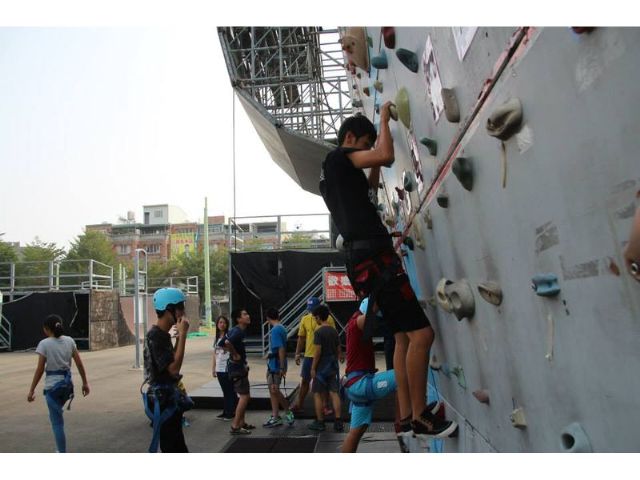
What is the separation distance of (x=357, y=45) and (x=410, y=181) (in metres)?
0.70

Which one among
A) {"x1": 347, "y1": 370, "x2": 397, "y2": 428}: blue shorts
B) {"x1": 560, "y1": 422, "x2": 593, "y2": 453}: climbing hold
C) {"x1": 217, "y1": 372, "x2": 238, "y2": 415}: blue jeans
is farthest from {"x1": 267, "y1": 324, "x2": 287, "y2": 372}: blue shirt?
{"x1": 560, "y1": 422, "x2": 593, "y2": 453}: climbing hold

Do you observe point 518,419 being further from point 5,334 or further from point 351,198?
point 5,334

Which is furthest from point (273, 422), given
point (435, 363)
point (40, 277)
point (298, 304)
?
point (40, 277)


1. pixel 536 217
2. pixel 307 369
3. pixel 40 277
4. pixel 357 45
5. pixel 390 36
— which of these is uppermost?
A: pixel 357 45

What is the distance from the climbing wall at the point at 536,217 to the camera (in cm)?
70

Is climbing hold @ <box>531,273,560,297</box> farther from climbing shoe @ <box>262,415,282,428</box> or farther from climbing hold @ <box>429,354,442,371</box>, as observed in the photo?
climbing shoe @ <box>262,415,282,428</box>

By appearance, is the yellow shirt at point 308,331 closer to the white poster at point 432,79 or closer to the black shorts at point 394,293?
the black shorts at point 394,293

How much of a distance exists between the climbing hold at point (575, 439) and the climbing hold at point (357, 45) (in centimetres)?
179

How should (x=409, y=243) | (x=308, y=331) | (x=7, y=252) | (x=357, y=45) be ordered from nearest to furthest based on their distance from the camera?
1. (x=357, y=45)
2. (x=409, y=243)
3. (x=308, y=331)
4. (x=7, y=252)

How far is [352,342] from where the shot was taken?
3350 millimetres

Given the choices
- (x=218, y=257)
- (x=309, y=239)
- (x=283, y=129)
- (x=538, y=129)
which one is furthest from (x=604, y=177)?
(x=218, y=257)

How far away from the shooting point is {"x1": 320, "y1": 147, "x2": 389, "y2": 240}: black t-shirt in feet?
6.09

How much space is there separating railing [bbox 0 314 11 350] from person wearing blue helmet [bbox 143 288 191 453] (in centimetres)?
1511

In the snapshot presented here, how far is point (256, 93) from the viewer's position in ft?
41.8
